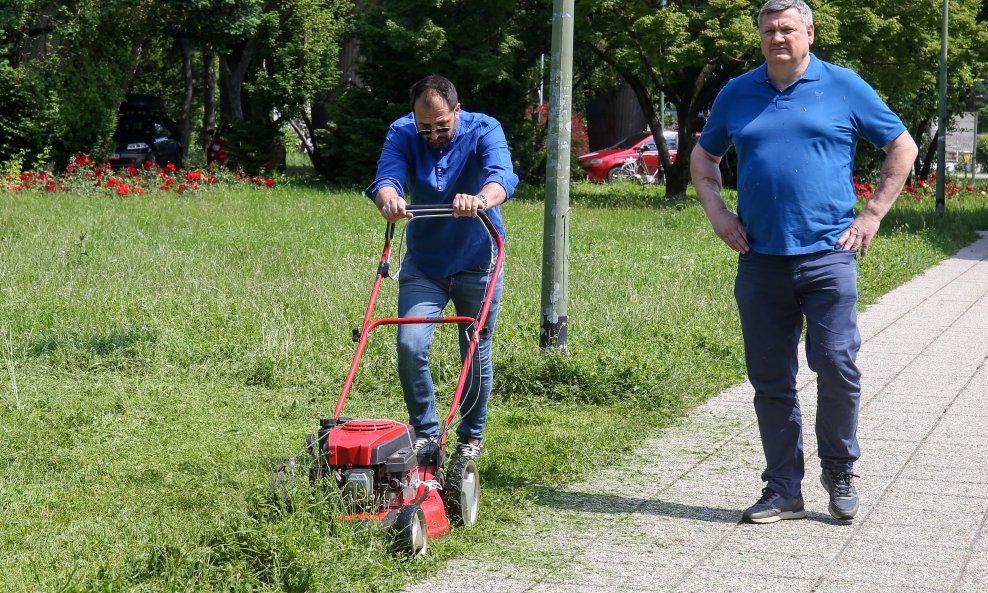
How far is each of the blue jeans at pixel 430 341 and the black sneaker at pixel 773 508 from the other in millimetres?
1270

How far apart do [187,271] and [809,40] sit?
7588 mm

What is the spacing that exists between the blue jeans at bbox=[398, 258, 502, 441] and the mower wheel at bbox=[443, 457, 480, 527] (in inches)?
13.0

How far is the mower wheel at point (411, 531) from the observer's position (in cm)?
446

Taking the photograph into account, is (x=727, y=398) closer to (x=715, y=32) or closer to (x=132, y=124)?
(x=715, y=32)

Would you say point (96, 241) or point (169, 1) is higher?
point (169, 1)

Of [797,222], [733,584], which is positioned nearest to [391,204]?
[797,222]

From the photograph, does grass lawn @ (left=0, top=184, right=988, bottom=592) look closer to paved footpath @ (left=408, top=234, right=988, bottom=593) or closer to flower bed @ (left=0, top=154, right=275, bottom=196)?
paved footpath @ (left=408, top=234, right=988, bottom=593)

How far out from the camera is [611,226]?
58.8ft

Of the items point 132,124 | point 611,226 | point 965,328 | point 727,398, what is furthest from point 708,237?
point 132,124

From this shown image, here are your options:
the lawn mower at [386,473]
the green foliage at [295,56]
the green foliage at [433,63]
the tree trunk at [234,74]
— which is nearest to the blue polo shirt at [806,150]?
the lawn mower at [386,473]

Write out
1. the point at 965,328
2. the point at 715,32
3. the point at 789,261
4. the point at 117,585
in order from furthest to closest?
the point at 715,32 < the point at 965,328 < the point at 789,261 < the point at 117,585

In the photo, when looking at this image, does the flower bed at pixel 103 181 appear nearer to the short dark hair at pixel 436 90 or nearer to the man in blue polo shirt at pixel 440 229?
the man in blue polo shirt at pixel 440 229

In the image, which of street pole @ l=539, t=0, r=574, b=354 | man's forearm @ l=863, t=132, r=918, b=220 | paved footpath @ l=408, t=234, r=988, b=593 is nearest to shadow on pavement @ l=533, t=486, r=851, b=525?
paved footpath @ l=408, t=234, r=988, b=593

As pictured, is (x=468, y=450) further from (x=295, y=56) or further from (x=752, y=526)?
(x=295, y=56)
